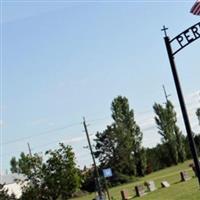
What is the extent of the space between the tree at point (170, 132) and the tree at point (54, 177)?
149 ft

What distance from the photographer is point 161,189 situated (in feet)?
135

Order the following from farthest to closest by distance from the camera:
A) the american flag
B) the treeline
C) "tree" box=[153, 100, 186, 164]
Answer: "tree" box=[153, 100, 186, 164], the treeline, the american flag

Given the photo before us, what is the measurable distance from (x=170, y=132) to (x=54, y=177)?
49.8m

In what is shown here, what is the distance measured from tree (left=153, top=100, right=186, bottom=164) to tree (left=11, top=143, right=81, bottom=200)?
149 feet

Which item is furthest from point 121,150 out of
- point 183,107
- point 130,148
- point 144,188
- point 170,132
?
point 183,107

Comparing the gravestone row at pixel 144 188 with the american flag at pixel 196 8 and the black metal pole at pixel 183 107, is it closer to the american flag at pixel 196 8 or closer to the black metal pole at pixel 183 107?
the black metal pole at pixel 183 107

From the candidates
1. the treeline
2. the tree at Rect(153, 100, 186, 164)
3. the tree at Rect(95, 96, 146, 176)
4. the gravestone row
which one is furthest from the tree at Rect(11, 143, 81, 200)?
the tree at Rect(153, 100, 186, 164)

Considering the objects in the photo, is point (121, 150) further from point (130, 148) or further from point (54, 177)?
point (54, 177)

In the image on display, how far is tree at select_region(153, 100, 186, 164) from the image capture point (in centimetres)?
8362

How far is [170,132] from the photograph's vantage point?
86.2m

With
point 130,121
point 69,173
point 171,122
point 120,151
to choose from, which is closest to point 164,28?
point 69,173

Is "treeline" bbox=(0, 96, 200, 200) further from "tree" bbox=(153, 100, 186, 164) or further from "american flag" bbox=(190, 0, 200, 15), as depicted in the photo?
"american flag" bbox=(190, 0, 200, 15)

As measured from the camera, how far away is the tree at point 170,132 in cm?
8362

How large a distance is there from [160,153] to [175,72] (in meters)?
71.1
